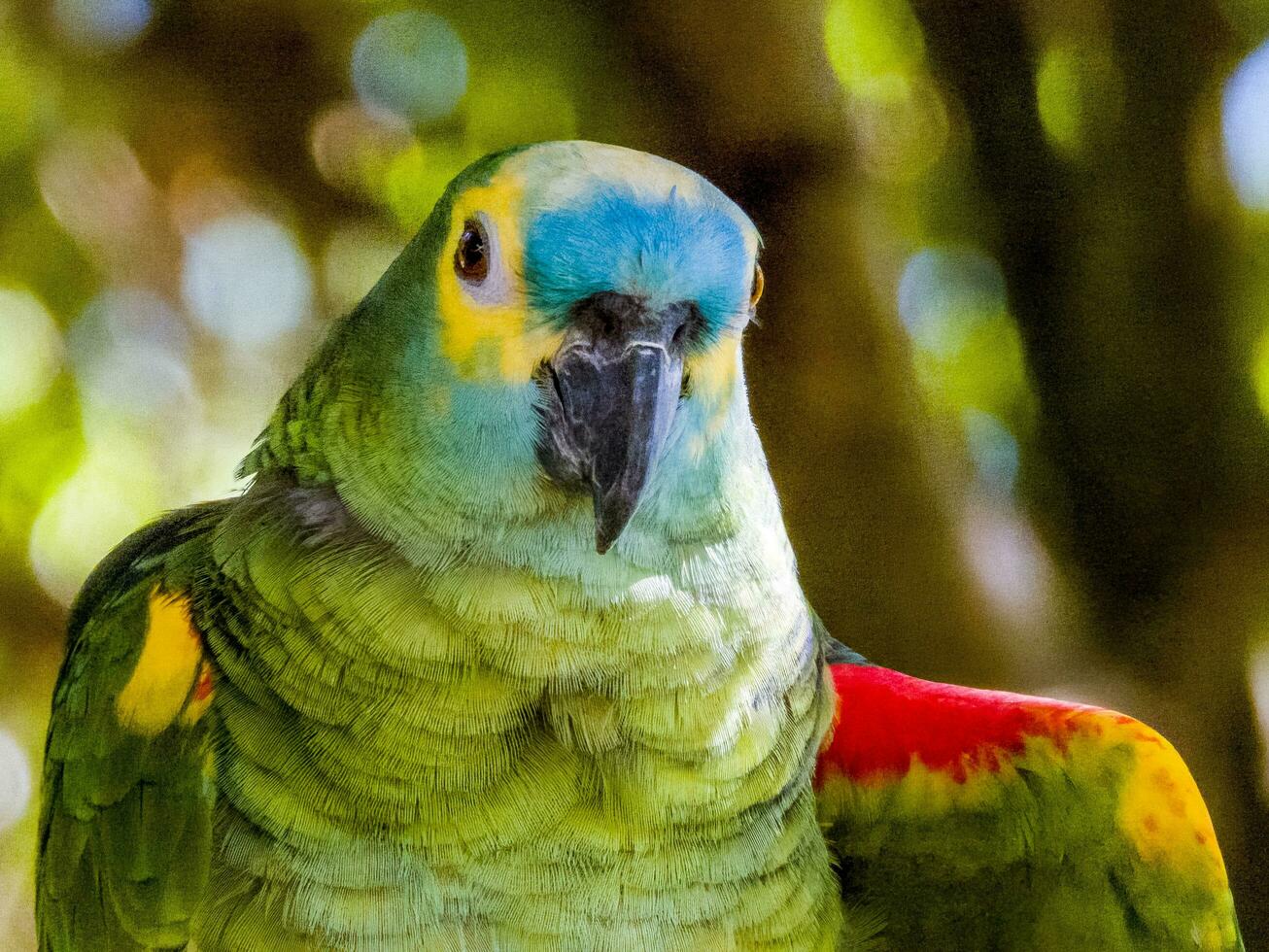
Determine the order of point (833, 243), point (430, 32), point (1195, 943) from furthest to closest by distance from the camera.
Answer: point (430, 32) → point (833, 243) → point (1195, 943)

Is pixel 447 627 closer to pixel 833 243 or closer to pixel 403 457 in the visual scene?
pixel 403 457

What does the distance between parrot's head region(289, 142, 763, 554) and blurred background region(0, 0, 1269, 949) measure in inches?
22.8

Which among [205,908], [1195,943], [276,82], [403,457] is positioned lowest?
[1195,943]

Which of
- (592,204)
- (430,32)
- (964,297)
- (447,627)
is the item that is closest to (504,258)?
(592,204)

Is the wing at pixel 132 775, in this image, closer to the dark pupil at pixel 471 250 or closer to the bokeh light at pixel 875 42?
the dark pupil at pixel 471 250

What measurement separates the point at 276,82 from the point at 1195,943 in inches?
61.4

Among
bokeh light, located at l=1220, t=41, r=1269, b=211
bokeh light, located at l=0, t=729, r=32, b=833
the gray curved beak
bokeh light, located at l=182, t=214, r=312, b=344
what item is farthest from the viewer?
bokeh light, located at l=0, t=729, r=32, b=833

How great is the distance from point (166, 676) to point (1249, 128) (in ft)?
4.31

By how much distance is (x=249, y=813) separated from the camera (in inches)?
28.5

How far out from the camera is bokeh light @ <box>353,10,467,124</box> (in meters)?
1.49

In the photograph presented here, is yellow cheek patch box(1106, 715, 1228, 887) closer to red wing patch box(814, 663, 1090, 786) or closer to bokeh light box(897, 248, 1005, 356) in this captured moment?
red wing patch box(814, 663, 1090, 786)

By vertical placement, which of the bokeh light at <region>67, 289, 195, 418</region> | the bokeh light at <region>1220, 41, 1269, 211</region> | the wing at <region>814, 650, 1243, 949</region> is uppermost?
the bokeh light at <region>1220, 41, 1269, 211</region>

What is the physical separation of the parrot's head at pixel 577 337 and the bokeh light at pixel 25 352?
1075mm

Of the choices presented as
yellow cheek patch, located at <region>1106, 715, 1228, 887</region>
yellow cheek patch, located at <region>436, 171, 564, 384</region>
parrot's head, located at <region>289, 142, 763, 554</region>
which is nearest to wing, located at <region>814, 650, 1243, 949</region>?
yellow cheek patch, located at <region>1106, 715, 1228, 887</region>
